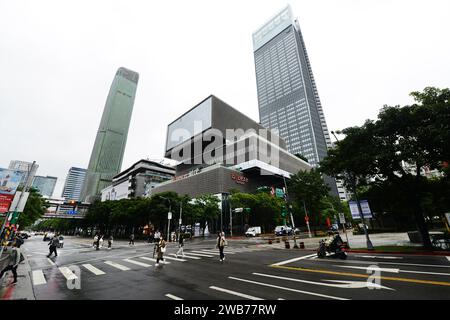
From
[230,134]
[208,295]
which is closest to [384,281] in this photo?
[208,295]

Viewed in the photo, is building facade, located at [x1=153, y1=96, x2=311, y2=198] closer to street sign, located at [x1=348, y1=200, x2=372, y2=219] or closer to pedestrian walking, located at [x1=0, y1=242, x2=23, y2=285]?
street sign, located at [x1=348, y1=200, x2=372, y2=219]

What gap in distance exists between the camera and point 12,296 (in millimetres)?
7016

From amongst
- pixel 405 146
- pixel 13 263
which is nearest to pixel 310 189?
pixel 405 146

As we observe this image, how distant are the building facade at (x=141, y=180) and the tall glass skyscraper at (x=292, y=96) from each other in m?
93.0

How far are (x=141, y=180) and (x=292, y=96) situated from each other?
127029mm

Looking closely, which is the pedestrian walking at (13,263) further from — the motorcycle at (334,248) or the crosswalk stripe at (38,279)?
the motorcycle at (334,248)

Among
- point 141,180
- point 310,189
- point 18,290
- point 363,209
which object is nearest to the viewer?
point 18,290

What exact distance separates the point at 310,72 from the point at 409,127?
18342 cm

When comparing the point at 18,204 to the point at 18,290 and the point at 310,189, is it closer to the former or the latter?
the point at 18,290

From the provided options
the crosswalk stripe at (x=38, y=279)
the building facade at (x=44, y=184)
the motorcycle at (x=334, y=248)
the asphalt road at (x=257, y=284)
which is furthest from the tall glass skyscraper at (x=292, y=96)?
the building facade at (x=44, y=184)

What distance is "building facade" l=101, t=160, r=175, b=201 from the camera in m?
106

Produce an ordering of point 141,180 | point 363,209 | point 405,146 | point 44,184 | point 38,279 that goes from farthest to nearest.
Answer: point 44,184 < point 141,180 < point 363,209 < point 405,146 < point 38,279

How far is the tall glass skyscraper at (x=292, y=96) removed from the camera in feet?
480

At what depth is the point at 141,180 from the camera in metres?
108
